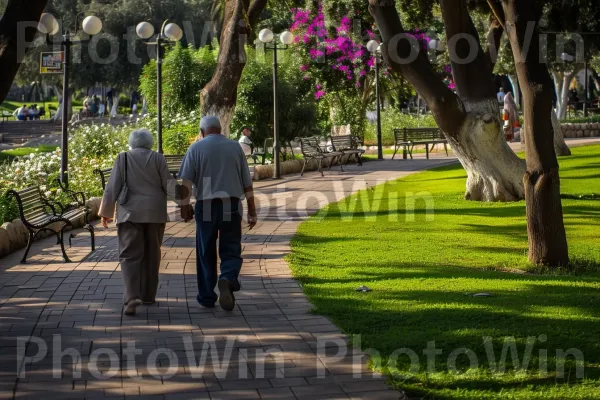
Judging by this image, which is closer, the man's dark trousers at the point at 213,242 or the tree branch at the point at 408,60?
the man's dark trousers at the point at 213,242

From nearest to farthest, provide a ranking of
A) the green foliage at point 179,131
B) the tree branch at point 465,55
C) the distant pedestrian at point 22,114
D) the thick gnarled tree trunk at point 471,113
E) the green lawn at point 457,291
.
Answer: the green lawn at point 457,291, the thick gnarled tree trunk at point 471,113, the tree branch at point 465,55, the green foliage at point 179,131, the distant pedestrian at point 22,114

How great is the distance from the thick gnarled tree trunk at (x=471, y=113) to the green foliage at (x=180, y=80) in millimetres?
14477

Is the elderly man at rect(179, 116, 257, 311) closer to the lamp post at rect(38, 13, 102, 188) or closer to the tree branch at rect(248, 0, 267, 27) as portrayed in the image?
the lamp post at rect(38, 13, 102, 188)

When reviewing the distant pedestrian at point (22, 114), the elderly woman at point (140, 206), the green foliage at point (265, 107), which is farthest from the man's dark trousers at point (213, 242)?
the distant pedestrian at point (22, 114)

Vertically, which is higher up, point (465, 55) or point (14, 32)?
point (465, 55)

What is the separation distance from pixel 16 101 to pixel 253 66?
244ft

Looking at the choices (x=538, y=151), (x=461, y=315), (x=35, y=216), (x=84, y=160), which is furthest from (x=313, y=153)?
(x=461, y=315)

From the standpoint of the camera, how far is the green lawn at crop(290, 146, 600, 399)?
243 inches

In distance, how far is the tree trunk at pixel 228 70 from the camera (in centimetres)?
2142

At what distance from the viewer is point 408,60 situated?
15.0 meters

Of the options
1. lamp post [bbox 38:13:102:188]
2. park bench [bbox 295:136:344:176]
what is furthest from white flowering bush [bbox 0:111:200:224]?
park bench [bbox 295:136:344:176]

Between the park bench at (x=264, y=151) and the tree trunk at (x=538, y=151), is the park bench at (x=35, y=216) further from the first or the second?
the park bench at (x=264, y=151)

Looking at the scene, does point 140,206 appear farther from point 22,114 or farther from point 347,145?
point 22,114

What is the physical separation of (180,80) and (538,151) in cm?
2070
